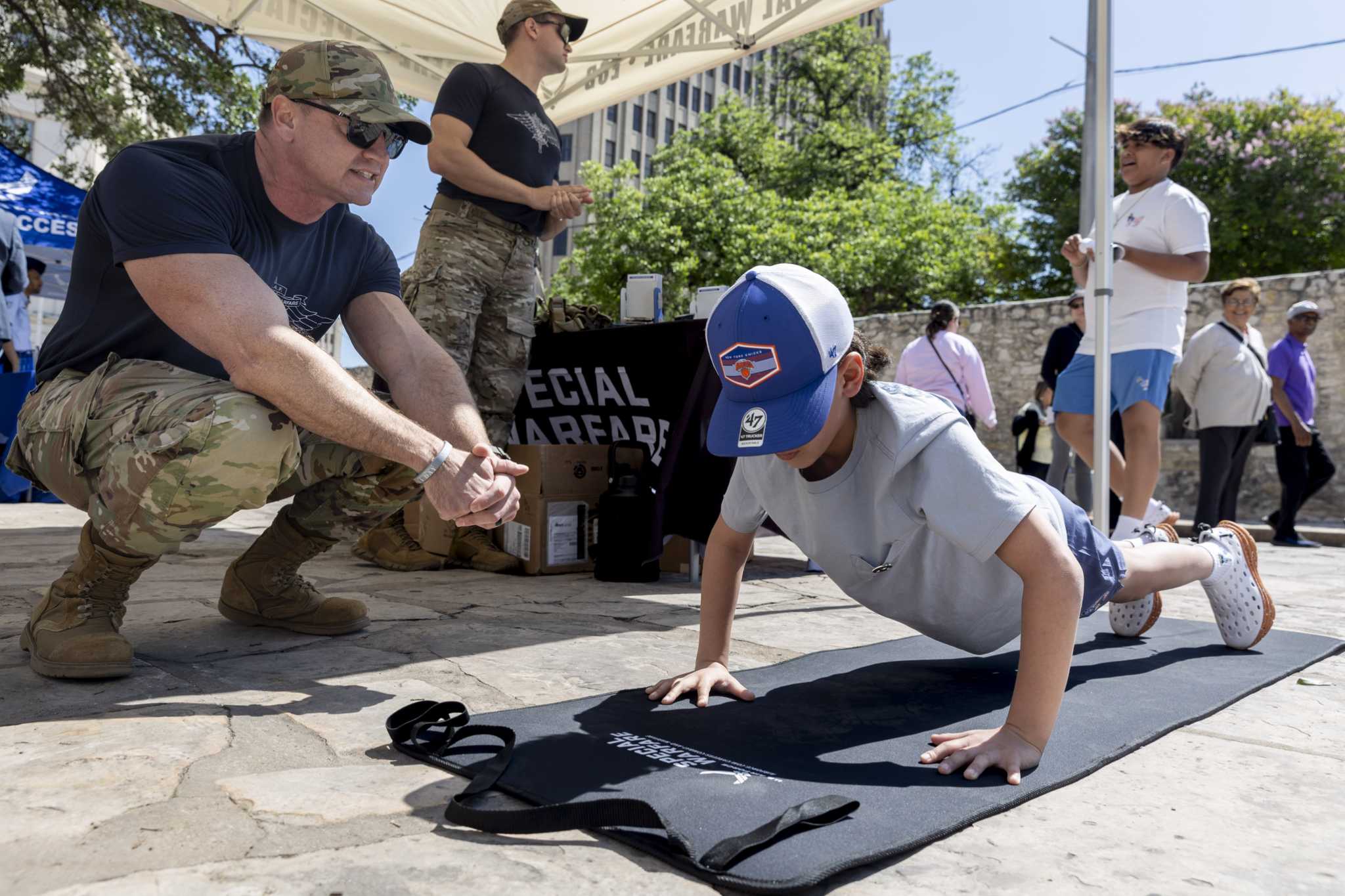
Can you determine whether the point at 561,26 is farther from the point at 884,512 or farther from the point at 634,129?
the point at 634,129

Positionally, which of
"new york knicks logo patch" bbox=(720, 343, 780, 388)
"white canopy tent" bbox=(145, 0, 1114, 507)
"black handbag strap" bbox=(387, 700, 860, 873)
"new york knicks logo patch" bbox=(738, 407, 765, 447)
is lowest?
"black handbag strap" bbox=(387, 700, 860, 873)

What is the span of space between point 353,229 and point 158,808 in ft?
5.02

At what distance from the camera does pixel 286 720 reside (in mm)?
1782

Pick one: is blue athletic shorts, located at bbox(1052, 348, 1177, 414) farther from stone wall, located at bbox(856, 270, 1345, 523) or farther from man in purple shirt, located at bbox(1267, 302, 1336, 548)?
stone wall, located at bbox(856, 270, 1345, 523)

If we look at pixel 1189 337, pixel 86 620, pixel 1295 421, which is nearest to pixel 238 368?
pixel 86 620

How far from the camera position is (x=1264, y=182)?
23.2m

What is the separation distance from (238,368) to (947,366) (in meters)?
5.26

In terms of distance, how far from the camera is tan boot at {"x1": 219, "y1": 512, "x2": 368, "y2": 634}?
252cm

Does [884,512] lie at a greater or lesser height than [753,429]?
lesser

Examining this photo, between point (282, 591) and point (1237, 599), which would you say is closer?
point (282, 591)

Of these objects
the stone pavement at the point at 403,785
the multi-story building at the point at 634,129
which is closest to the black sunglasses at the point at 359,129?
the stone pavement at the point at 403,785

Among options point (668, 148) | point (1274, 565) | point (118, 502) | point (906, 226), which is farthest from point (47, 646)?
point (668, 148)

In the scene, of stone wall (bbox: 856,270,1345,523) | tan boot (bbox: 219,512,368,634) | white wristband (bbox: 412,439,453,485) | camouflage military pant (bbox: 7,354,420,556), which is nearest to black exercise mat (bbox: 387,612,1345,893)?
white wristband (bbox: 412,439,453,485)

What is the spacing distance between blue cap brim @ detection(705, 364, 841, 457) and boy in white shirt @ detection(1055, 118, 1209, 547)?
2420 millimetres
